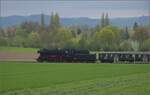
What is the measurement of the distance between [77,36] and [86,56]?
353 mm

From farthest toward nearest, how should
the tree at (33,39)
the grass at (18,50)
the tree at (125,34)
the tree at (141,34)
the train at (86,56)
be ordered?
the tree at (125,34) → the train at (86,56) → the tree at (141,34) → the tree at (33,39) → the grass at (18,50)

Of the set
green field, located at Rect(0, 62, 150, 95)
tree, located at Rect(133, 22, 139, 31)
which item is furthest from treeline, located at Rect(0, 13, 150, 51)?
green field, located at Rect(0, 62, 150, 95)

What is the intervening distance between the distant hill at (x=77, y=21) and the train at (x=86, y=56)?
0.40m

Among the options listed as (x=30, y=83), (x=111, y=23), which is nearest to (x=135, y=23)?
(x=111, y=23)

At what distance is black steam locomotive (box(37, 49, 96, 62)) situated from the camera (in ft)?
14.4

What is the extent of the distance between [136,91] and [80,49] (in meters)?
0.85

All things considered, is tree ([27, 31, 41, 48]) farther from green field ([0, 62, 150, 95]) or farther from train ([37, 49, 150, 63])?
green field ([0, 62, 150, 95])

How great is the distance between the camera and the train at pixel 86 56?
4.36 metres

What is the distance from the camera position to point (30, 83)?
13.7 feet

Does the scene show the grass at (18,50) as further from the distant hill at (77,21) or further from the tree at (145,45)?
the tree at (145,45)

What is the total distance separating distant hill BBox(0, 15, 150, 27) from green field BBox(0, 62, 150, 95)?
48 cm

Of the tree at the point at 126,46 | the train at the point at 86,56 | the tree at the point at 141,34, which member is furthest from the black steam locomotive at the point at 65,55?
the tree at the point at 141,34

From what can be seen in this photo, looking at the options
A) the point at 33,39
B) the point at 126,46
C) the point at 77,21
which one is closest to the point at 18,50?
the point at 33,39

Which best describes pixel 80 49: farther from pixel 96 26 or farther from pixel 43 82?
pixel 43 82
